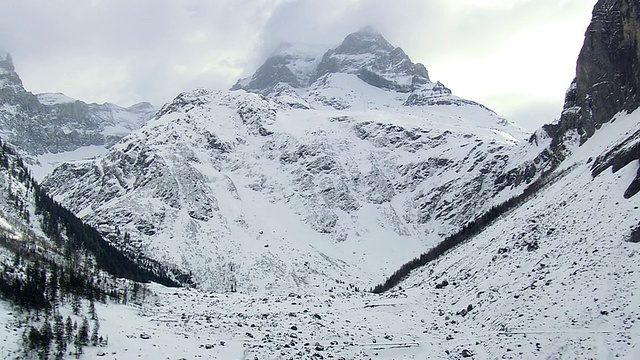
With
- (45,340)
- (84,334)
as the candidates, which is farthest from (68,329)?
(45,340)

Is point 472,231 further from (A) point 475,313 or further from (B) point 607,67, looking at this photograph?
(A) point 475,313

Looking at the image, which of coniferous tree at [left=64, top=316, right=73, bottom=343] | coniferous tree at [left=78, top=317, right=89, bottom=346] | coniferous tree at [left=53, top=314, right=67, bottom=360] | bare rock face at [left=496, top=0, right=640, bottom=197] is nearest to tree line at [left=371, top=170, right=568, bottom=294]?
bare rock face at [left=496, top=0, right=640, bottom=197]

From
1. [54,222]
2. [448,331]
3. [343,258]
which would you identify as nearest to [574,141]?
[343,258]

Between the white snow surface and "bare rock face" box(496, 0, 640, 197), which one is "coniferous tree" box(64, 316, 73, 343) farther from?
"bare rock face" box(496, 0, 640, 197)

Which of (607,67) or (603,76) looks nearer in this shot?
(607,67)

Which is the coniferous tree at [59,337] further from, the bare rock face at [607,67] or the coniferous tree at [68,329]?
the bare rock face at [607,67]

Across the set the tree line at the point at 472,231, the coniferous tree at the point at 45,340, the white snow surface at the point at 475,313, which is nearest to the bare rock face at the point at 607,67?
the tree line at the point at 472,231

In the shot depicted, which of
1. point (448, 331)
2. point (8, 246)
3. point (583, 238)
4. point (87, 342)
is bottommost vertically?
point (448, 331)

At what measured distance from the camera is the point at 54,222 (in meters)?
125

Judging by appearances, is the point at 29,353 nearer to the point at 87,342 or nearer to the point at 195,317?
the point at 87,342

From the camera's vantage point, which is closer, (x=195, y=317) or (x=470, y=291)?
(x=195, y=317)

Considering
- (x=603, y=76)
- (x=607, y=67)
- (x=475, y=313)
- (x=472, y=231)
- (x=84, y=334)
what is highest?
(x=607, y=67)

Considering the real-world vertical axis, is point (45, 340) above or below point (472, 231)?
below

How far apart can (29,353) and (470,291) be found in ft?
109
